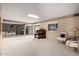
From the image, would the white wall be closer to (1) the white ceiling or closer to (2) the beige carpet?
(1) the white ceiling

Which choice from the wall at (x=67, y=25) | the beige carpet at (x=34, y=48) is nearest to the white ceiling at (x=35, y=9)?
the wall at (x=67, y=25)

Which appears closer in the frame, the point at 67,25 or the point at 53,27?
the point at 67,25

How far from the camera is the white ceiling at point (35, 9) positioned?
7.74ft

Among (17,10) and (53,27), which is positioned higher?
(17,10)

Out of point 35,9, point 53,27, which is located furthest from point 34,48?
point 35,9

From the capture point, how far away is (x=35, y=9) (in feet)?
7.95

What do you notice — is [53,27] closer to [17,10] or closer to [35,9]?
[35,9]

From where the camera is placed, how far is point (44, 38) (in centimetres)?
247

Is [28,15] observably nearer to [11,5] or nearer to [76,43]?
[11,5]

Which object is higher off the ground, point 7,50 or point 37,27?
point 37,27

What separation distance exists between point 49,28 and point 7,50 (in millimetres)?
910

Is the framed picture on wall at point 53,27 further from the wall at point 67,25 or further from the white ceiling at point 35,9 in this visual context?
the white ceiling at point 35,9

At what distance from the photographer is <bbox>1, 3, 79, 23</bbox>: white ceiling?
7.74 ft

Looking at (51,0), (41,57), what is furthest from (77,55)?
(51,0)
